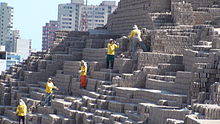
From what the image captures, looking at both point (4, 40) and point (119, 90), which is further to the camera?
point (4, 40)

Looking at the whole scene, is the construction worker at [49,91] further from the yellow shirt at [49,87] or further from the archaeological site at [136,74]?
the archaeological site at [136,74]

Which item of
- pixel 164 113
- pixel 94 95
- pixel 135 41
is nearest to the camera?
pixel 164 113

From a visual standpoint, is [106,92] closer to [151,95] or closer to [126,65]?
[126,65]

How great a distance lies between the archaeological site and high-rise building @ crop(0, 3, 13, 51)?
141 metres

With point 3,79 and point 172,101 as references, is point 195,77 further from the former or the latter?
point 3,79

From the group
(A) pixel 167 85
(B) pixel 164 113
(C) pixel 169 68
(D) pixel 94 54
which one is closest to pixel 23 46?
(D) pixel 94 54

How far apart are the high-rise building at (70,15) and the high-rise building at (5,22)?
12067 mm

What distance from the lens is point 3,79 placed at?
48500mm

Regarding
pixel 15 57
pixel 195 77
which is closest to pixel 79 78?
pixel 195 77

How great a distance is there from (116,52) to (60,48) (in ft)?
29.5

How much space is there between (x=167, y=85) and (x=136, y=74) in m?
2.96

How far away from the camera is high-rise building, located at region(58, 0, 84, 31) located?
563 ft

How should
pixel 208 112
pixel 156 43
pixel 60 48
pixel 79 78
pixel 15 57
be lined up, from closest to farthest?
pixel 208 112 < pixel 156 43 < pixel 79 78 < pixel 60 48 < pixel 15 57

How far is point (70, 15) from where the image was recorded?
7052 inches
